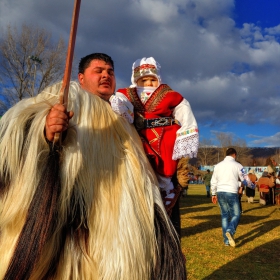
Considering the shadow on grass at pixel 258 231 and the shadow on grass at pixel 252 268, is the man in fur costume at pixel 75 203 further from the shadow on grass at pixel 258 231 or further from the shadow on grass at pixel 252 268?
the shadow on grass at pixel 258 231

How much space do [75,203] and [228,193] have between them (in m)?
7.76

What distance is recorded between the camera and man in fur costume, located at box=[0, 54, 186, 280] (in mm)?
1486

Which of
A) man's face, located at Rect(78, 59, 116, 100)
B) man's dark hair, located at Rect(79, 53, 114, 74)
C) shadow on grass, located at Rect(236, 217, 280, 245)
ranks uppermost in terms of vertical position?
man's dark hair, located at Rect(79, 53, 114, 74)

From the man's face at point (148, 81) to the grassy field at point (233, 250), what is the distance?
4.56m

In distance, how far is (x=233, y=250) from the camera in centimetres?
815

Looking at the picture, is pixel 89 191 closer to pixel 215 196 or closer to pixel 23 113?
pixel 23 113

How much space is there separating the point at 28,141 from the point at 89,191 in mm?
382

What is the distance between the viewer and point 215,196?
31.6ft

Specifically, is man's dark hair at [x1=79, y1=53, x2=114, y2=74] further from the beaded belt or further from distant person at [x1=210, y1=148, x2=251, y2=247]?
distant person at [x1=210, y1=148, x2=251, y2=247]

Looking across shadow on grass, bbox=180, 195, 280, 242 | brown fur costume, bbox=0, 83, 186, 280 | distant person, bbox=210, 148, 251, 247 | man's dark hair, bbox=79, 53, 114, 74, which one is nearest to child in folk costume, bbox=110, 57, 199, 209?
man's dark hair, bbox=79, 53, 114, 74

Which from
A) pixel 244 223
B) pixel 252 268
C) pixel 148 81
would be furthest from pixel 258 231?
pixel 148 81

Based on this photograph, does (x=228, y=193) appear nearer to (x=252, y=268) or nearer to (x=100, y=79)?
(x=252, y=268)

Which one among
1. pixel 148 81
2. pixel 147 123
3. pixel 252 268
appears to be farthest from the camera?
pixel 252 268

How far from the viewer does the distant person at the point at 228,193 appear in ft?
28.2
